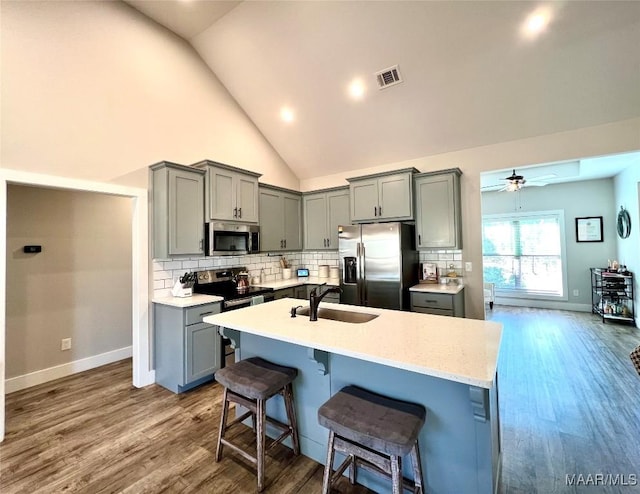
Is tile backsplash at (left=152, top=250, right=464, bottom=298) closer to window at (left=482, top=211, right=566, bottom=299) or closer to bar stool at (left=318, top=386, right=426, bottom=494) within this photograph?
bar stool at (left=318, top=386, right=426, bottom=494)

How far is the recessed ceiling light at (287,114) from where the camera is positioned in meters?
4.10

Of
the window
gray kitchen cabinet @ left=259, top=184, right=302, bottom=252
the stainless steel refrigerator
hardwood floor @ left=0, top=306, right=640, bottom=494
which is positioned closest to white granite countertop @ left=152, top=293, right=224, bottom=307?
hardwood floor @ left=0, top=306, right=640, bottom=494

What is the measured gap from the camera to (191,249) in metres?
3.28

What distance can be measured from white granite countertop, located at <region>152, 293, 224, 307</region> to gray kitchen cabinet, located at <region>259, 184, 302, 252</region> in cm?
121

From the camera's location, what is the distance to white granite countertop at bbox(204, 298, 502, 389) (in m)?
1.22

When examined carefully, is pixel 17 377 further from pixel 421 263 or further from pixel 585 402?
pixel 585 402

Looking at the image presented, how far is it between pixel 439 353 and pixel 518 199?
704 centimetres

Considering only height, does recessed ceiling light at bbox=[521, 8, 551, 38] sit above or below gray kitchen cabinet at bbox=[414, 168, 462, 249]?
above

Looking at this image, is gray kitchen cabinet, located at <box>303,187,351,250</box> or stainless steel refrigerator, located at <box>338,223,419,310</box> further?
gray kitchen cabinet, located at <box>303,187,351,250</box>

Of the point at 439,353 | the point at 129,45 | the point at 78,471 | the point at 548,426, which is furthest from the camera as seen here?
the point at 129,45

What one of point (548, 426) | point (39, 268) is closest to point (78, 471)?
point (39, 268)

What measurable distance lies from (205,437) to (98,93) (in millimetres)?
Answer: 3341

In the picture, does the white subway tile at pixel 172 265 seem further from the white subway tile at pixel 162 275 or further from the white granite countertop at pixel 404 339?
the white granite countertop at pixel 404 339

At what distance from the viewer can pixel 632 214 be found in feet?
15.9
